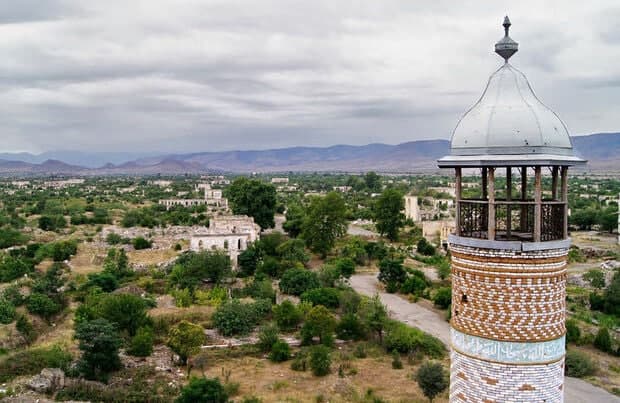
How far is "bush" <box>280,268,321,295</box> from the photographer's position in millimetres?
30000

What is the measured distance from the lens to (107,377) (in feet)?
60.8

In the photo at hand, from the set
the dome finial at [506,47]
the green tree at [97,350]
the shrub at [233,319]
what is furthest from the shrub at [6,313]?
the dome finial at [506,47]

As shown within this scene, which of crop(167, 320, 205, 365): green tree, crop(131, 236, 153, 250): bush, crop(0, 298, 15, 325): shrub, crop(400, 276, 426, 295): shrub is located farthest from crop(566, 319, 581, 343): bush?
crop(131, 236, 153, 250): bush

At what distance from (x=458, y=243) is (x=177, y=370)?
16323 millimetres

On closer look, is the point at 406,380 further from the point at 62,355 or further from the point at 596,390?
the point at 62,355

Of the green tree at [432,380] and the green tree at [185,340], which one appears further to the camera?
the green tree at [185,340]

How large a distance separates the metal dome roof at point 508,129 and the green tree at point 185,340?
1582 centimetres

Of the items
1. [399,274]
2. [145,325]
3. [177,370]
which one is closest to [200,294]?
[145,325]

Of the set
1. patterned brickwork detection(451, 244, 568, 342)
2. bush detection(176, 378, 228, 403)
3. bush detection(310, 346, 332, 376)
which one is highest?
patterned brickwork detection(451, 244, 568, 342)

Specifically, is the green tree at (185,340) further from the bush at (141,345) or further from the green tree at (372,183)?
the green tree at (372,183)

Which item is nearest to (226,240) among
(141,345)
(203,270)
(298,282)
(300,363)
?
(203,270)

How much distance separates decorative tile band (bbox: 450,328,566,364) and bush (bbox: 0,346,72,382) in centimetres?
1710

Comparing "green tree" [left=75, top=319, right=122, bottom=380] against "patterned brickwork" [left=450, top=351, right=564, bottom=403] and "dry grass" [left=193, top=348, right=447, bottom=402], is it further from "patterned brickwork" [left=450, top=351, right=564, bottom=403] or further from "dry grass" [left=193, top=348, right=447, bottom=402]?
"patterned brickwork" [left=450, top=351, right=564, bottom=403]

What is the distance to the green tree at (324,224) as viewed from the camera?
138 ft
